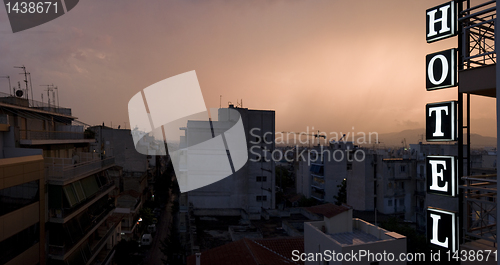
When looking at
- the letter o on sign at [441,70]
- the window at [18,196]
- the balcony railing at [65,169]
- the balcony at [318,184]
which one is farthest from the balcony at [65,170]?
the balcony at [318,184]

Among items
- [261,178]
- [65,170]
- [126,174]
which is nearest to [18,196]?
[65,170]

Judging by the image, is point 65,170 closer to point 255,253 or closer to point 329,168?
point 255,253

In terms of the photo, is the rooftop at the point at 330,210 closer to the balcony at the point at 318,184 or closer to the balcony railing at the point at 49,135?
the balcony railing at the point at 49,135

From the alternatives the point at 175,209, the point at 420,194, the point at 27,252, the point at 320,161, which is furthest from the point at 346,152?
the point at 27,252

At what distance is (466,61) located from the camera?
6789 millimetres

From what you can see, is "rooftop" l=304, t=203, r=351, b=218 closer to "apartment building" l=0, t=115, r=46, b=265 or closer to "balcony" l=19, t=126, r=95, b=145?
"apartment building" l=0, t=115, r=46, b=265

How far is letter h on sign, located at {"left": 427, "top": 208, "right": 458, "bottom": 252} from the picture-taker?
684cm

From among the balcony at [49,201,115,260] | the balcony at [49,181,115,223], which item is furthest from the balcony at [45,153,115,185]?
the balcony at [49,201,115,260]

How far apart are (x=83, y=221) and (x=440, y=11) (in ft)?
59.2

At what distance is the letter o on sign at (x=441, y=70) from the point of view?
6.94 metres

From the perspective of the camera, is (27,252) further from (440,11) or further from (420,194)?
(420,194)

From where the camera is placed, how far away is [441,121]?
712cm

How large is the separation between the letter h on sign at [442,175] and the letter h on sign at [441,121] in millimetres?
525

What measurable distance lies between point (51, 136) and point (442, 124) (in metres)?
18.1
